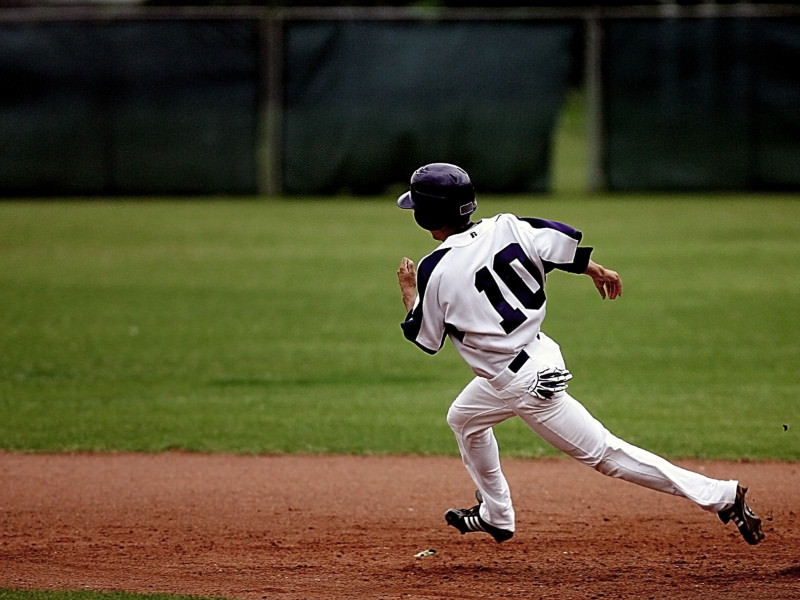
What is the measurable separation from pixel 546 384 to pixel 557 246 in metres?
0.58

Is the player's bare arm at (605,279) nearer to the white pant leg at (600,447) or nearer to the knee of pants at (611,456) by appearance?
the white pant leg at (600,447)

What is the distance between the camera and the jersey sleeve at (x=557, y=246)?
5.10m

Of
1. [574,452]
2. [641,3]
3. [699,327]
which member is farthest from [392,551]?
[641,3]

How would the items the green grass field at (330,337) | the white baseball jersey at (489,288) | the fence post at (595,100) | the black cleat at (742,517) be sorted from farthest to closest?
the fence post at (595,100), the green grass field at (330,337), the black cleat at (742,517), the white baseball jersey at (489,288)

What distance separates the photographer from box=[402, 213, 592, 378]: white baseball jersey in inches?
197

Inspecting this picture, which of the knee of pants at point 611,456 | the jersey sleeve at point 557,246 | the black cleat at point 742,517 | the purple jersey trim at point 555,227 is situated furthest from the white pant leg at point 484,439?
the black cleat at point 742,517

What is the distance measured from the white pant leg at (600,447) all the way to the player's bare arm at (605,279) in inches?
16.6

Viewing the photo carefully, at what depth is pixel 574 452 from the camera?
16.9 ft

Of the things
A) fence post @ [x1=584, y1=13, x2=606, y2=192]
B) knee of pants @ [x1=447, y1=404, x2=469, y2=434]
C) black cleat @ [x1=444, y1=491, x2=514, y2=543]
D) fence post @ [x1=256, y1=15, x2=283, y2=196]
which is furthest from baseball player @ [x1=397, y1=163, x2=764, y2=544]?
fence post @ [x1=256, y1=15, x2=283, y2=196]

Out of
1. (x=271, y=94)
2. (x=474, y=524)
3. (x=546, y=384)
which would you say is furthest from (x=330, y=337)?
(x=271, y=94)

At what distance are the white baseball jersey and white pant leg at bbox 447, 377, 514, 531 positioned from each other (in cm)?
17

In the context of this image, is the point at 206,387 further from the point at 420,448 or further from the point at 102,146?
the point at 102,146

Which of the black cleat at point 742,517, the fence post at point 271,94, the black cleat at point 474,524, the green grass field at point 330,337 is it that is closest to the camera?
the black cleat at point 742,517

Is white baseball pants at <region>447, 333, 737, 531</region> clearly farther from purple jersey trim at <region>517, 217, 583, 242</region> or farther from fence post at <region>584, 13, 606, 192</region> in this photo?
fence post at <region>584, 13, 606, 192</region>
